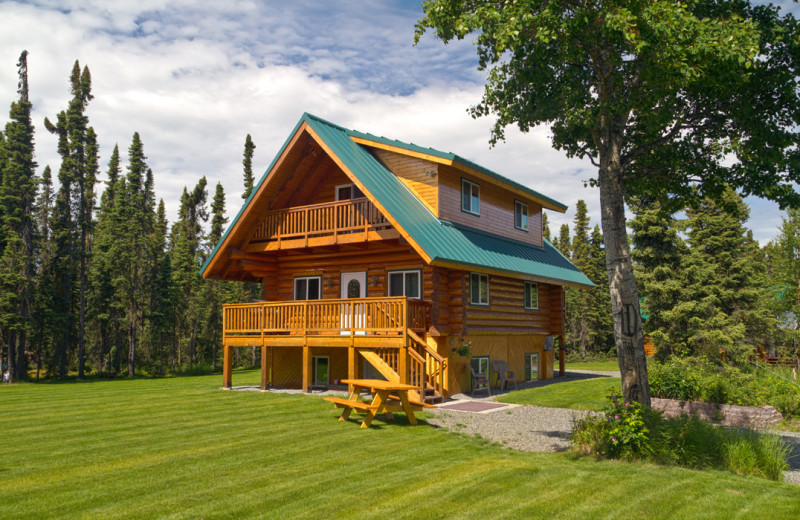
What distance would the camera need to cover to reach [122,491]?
728cm

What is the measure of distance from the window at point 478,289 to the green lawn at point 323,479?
8357mm

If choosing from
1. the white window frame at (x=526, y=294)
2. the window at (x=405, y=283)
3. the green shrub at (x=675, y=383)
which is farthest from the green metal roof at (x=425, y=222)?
the green shrub at (x=675, y=383)

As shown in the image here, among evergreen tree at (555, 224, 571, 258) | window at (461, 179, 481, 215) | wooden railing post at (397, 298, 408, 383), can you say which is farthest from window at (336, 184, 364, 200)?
evergreen tree at (555, 224, 571, 258)

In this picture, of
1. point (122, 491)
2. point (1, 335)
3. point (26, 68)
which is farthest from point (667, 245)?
point (26, 68)

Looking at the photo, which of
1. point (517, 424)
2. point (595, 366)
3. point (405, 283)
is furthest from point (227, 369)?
point (595, 366)

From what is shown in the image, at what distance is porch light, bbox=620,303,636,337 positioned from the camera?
10844 mm

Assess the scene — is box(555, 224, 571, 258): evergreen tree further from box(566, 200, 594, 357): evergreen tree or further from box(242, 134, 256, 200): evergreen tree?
box(242, 134, 256, 200): evergreen tree

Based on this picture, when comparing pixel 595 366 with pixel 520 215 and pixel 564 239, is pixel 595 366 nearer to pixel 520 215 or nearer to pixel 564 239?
pixel 520 215

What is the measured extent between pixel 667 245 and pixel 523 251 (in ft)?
36.6

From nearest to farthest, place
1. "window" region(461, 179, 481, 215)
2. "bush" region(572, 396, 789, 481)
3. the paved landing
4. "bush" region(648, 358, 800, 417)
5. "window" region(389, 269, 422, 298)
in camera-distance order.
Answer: "bush" region(572, 396, 789, 481), "bush" region(648, 358, 800, 417), the paved landing, "window" region(389, 269, 422, 298), "window" region(461, 179, 481, 215)

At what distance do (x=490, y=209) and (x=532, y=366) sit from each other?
7062 mm

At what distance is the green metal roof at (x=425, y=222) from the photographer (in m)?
17.2

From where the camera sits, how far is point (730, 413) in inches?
535

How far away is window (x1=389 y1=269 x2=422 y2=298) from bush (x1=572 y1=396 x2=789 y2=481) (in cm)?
1002
